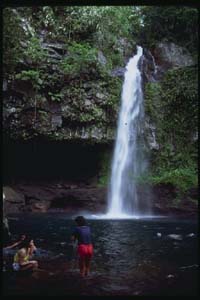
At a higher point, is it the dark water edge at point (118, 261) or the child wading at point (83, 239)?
the child wading at point (83, 239)

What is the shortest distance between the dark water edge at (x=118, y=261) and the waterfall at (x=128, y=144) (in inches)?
254

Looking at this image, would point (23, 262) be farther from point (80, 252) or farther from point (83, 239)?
point (83, 239)

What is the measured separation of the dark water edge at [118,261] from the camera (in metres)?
8.50

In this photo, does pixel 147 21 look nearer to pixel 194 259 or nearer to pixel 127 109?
pixel 127 109

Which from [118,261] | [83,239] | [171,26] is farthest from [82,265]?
[171,26]

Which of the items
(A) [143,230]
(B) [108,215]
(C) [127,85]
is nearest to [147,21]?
(C) [127,85]

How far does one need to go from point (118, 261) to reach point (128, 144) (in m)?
14.9

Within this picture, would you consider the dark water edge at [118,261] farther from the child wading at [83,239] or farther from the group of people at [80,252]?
the child wading at [83,239]

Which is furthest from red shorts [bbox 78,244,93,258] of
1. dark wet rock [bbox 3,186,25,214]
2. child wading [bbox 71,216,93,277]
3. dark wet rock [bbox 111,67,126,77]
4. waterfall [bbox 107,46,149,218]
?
dark wet rock [bbox 111,67,126,77]

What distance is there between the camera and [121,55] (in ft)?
88.4

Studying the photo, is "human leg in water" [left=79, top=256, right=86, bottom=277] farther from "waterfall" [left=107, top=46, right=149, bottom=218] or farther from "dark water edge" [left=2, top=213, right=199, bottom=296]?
"waterfall" [left=107, top=46, right=149, bottom=218]

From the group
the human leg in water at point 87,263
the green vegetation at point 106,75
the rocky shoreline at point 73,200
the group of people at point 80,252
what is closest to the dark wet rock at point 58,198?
the rocky shoreline at point 73,200

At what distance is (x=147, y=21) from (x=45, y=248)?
20.4m

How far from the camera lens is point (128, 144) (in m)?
25.7
